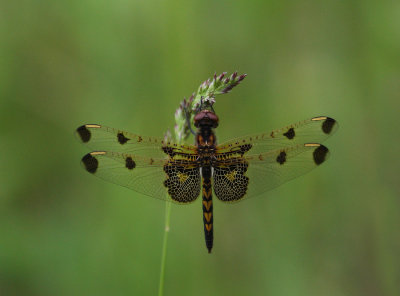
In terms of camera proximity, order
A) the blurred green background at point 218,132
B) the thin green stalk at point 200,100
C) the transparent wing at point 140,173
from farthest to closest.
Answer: the blurred green background at point 218,132, the transparent wing at point 140,173, the thin green stalk at point 200,100

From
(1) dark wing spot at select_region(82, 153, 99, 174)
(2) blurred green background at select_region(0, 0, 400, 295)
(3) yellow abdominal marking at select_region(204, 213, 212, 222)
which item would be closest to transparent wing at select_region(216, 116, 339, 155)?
(3) yellow abdominal marking at select_region(204, 213, 212, 222)

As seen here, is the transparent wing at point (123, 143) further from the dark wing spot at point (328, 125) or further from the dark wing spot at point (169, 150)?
the dark wing spot at point (328, 125)

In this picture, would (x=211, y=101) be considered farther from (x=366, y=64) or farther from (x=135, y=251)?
(x=366, y=64)

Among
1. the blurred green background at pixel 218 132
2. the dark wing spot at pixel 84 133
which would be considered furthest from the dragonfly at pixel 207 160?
the blurred green background at pixel 218 132

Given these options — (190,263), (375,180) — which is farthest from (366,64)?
(190,263)

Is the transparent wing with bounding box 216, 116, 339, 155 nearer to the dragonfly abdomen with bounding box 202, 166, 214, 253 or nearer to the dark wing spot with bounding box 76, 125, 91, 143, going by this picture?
the dragonfly abdomen with bounding box 202, 166, 214, 253

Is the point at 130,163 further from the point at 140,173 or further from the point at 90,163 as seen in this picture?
the point at 90,163
